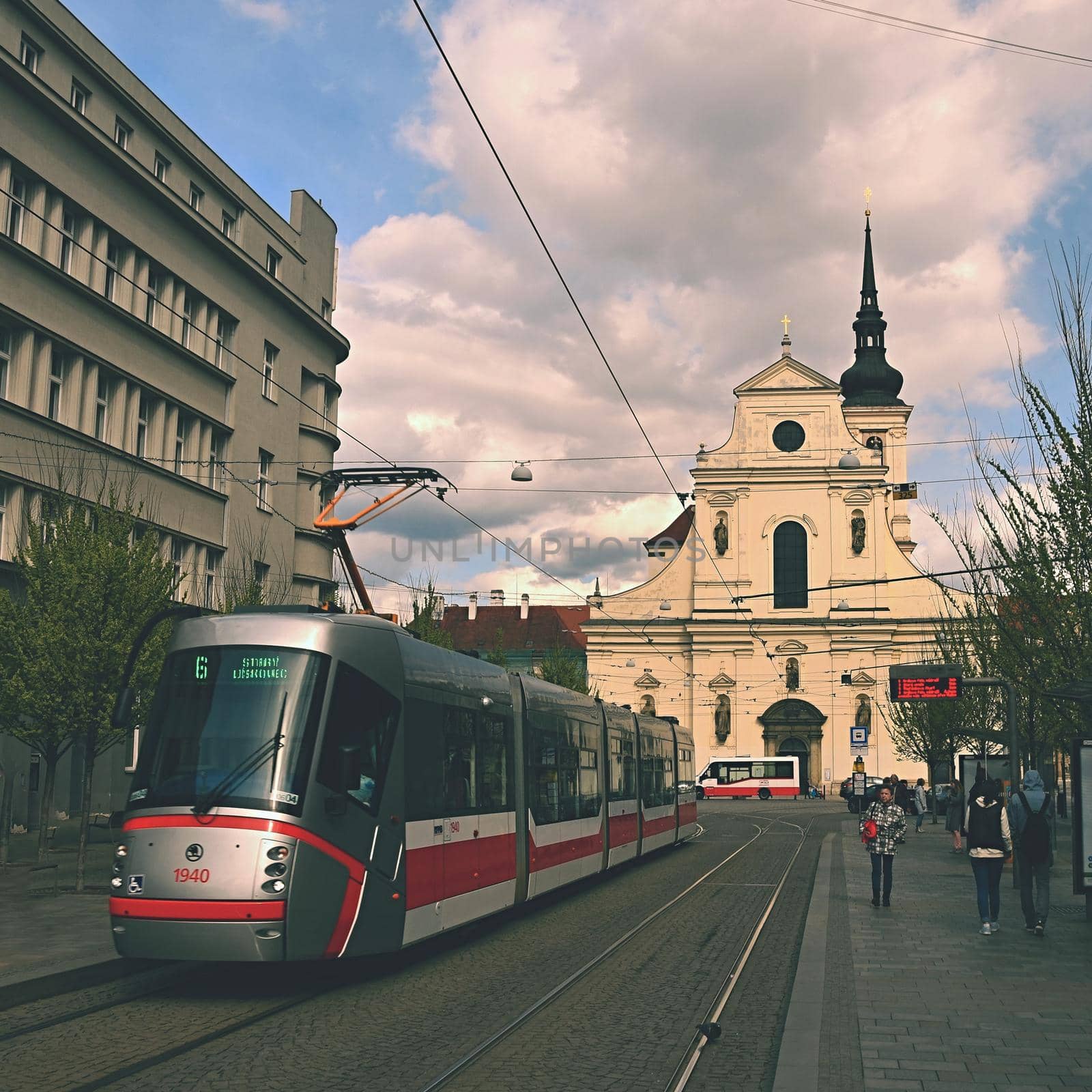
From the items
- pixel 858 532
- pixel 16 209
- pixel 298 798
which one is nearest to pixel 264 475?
pixel 16 209

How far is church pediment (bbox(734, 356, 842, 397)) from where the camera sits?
2776 inches

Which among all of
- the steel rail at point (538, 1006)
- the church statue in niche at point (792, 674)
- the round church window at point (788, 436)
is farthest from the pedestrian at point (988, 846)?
the round church window at point (788, 436)

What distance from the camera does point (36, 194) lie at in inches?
1012

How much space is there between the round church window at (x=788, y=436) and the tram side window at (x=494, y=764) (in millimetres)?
58500

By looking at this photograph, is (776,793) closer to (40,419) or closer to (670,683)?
(670,683)

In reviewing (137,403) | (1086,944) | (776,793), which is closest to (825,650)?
(776,793)

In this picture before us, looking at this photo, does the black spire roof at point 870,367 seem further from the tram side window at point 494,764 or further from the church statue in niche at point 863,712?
the tram side window at point 494,764

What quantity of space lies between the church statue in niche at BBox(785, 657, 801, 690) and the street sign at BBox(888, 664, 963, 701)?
49763mm

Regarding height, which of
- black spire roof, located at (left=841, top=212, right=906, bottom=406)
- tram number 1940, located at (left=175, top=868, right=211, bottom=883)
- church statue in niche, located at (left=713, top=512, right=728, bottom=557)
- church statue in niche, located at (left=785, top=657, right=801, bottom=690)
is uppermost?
black spire roof, located at (left=841, top=212, right=906, bottom=406)

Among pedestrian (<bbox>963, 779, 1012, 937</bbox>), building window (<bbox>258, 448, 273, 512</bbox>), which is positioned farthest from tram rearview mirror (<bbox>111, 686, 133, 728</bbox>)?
building window (<bbox>258, 448, 273, 512</bbox>)

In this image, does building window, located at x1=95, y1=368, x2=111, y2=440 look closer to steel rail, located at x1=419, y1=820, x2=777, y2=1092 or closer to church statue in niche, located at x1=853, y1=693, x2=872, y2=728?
steel rail, located at x1=419, y1=820, x2=777, y2=1092

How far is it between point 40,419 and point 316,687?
17.4m

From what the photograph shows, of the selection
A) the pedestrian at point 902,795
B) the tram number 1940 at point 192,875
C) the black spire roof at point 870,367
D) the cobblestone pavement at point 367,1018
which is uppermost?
the black spire roof at point 870,367

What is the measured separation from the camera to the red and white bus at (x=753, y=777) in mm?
69062
